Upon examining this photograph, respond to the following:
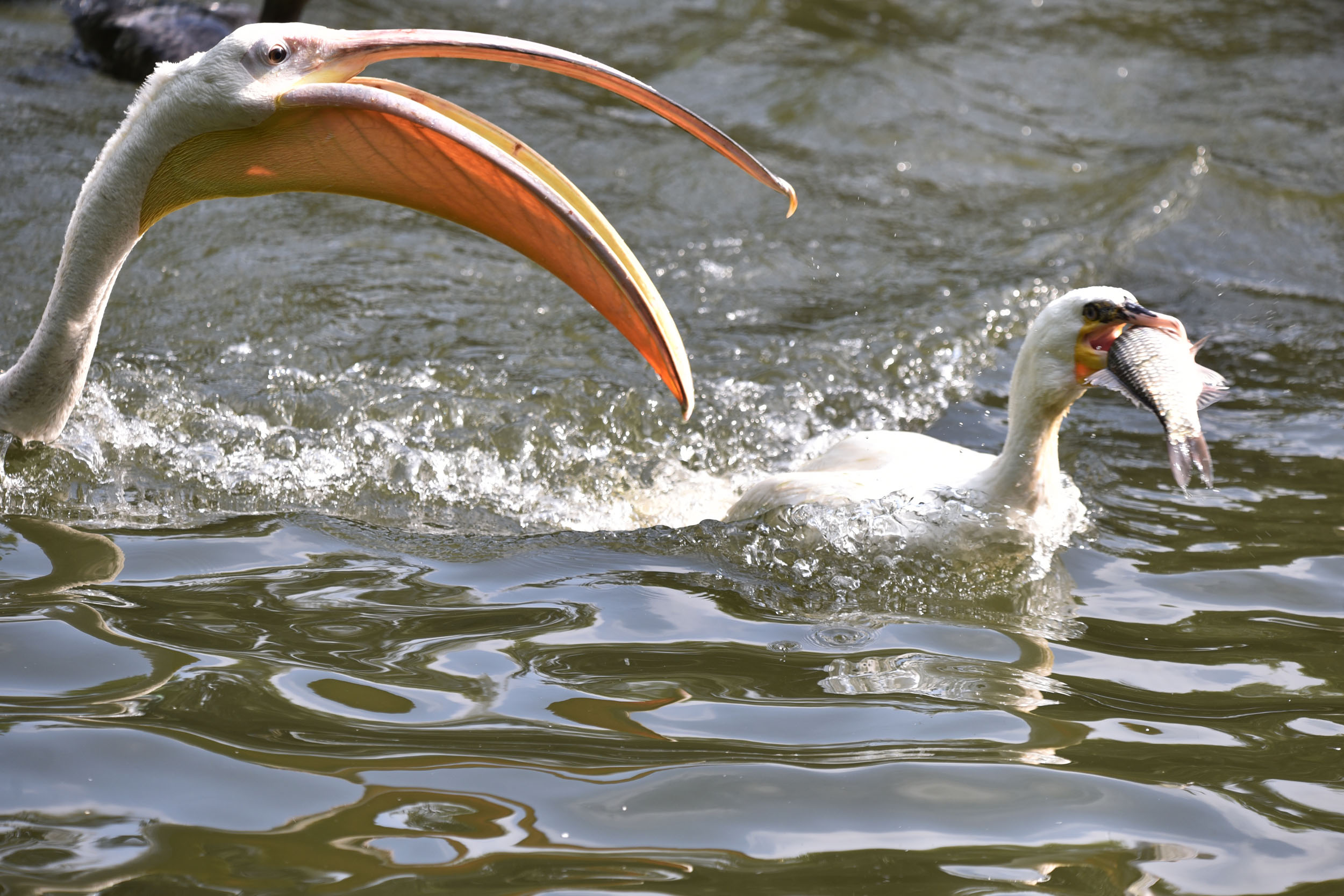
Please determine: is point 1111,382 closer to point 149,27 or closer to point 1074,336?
point 1074,336

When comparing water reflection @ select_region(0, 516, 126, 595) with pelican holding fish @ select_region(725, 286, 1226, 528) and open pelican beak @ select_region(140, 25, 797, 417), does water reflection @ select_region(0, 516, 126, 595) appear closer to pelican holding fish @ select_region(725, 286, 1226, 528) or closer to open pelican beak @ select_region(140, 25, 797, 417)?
open pelican beak @ select_region(140, 25, 797, 417)

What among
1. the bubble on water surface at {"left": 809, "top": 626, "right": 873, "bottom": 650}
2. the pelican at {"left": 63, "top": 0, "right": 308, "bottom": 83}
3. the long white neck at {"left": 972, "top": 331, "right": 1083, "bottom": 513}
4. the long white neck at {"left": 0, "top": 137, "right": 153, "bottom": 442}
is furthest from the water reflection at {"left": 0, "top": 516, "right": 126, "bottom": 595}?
the pelican at {"left": 63, "top": 0, "right": 308, "bottom": 83}

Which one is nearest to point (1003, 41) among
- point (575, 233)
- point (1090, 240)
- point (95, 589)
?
point (1090, 240)

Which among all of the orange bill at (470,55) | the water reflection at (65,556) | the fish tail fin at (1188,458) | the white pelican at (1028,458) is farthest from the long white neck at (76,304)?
the fish tail fin at (1188,458)

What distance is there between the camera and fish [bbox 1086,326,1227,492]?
2.40 metres

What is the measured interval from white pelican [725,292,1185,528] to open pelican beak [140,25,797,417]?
713mm

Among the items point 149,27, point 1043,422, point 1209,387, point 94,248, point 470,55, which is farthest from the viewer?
point 149,27

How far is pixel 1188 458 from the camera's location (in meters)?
2.36

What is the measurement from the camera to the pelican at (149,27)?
17.7 ft

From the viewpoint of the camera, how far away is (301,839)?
5.78 feet

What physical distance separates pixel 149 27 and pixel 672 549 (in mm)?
3939

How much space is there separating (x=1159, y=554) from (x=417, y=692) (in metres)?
1.85

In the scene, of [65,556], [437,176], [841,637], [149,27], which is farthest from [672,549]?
[149,27]

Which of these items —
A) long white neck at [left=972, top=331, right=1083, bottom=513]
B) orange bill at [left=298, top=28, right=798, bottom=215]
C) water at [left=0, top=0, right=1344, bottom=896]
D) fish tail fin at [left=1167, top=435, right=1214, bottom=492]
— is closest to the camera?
water at [left=0, top=0, right=1344, bottom=896]
